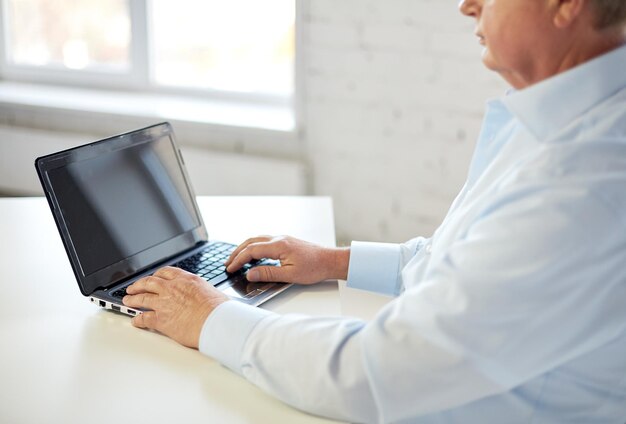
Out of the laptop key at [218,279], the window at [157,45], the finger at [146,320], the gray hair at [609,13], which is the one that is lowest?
the finger at [146,320]

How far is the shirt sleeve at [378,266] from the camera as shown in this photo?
1397mm

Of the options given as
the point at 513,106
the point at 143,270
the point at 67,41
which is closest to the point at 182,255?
the point at 143,270

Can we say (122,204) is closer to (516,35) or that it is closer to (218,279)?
(218,279)

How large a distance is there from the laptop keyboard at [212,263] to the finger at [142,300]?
4 centimetres

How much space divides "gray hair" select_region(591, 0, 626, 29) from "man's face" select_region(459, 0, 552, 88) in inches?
2.2

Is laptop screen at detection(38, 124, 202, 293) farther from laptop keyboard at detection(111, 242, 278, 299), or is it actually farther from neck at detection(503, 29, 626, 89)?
neck at detection(503, 29, 626, 89)

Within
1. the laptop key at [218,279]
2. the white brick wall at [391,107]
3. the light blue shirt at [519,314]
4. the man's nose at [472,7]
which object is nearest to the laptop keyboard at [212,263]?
the laptop key at [218,279]

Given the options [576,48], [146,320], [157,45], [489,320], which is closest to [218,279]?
[146,320]

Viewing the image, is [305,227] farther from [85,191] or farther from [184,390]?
[184,390]

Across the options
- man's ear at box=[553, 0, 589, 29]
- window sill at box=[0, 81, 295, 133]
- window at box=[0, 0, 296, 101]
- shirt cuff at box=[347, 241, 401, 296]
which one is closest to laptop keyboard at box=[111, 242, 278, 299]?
shirt cuff at box=[347, 241, 401, 296]

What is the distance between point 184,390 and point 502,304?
0.41 meters

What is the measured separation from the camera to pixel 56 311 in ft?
4.01

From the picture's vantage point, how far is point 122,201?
4.38 feet

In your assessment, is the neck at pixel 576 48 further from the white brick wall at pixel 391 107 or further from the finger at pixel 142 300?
the white brick wall at pixel 391 107
